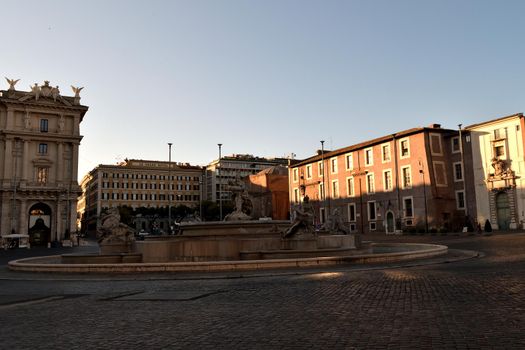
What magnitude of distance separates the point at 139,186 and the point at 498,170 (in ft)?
306

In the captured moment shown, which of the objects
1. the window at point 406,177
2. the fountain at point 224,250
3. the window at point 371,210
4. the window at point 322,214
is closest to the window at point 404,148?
the window at point 406,177

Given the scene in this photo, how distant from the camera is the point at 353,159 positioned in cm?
6519

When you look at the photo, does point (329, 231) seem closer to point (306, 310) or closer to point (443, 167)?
point (306, 310)

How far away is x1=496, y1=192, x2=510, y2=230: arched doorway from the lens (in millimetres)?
48188

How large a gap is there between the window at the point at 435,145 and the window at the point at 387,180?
20.3ft

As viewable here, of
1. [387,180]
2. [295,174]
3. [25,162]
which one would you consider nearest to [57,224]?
[25,162]

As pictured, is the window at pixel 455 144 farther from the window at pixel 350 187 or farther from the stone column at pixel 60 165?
the stone column at pixel 60 165

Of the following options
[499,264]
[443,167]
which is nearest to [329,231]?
[499,264]

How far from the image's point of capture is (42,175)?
7006 cm

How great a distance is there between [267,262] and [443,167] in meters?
43.2

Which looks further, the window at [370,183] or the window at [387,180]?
the window at [370,183]

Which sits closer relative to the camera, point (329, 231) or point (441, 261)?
point (441, 261)

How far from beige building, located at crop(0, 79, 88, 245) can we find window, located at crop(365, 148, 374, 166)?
42.4 meters

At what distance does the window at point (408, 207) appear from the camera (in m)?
54.4
